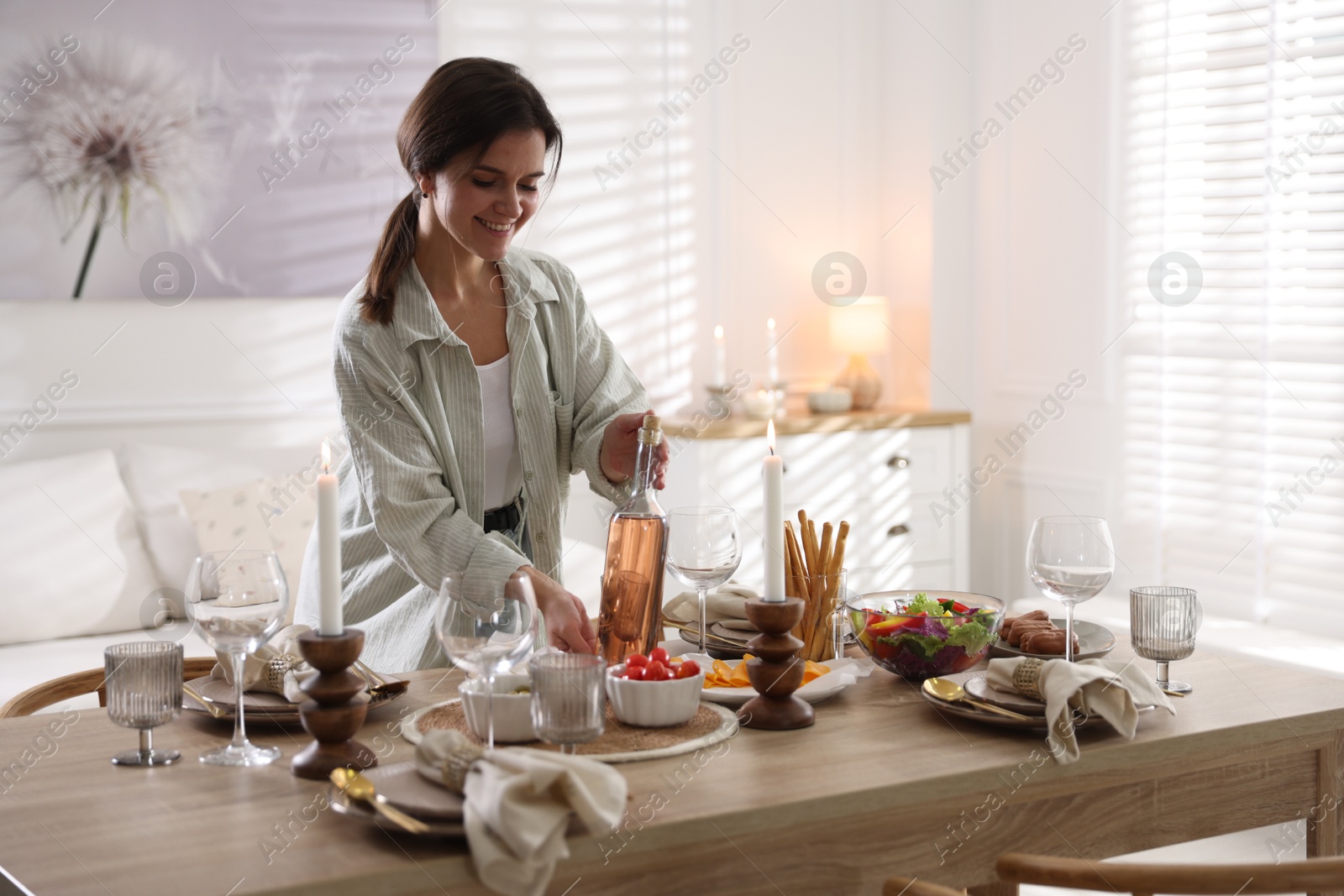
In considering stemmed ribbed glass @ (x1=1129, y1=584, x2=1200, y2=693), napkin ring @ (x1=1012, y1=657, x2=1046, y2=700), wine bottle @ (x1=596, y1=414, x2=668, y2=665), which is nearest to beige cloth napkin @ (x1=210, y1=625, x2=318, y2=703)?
wine bottle @ (x1=596, y1=414, x2=668, y2=665)

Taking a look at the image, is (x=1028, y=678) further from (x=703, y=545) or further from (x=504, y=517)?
(x=504, y=517)

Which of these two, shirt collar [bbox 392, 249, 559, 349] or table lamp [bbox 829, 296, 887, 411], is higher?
shirt collar [bbox 392, 249, 559, 349]

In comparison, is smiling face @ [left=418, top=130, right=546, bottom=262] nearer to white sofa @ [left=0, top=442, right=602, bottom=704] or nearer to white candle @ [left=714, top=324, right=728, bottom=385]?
white sofa @ [left=0, top=442, right=602, bottom=704]

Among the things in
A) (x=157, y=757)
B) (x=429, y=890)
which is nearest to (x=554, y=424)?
(x=157, y=757)

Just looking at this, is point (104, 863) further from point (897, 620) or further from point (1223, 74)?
point (1223, 74)

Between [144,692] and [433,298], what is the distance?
856 mm

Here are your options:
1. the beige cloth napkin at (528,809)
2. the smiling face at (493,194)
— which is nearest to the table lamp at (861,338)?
the smiling face at (493,194)

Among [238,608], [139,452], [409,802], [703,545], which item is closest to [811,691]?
[703,545]

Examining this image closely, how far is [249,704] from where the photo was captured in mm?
1529

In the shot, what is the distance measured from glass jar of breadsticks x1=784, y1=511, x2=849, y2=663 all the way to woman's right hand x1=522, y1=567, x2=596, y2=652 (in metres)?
0.30

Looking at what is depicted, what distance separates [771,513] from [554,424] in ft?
2.63

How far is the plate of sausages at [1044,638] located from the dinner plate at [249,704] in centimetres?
80

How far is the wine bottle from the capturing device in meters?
1.61

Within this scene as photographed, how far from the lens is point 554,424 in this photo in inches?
84.8
